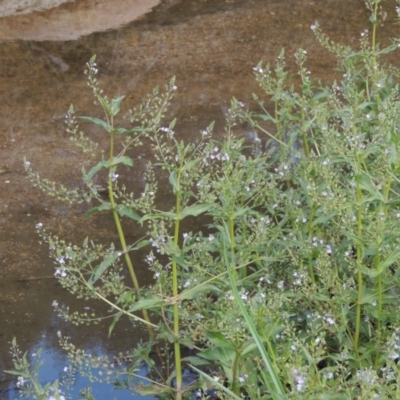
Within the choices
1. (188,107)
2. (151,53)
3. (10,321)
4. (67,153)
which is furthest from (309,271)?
(151,53)

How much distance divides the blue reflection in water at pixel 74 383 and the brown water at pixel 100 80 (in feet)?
0.24

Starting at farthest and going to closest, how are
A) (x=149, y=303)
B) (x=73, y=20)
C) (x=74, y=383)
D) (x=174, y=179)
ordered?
(x=73, y=20) < (x=74, y=383) < (x=174, y=179) < (x=149, y=303)

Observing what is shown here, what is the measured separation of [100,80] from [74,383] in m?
3.90

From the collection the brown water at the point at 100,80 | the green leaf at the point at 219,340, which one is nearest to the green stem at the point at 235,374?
the green leaf at the point at 219,340

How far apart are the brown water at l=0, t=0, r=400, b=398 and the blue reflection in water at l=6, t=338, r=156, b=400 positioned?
7 cm

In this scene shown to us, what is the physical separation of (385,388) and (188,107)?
14.4 ft

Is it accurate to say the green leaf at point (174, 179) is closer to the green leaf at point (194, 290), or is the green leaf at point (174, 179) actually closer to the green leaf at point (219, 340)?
the green leaf at point (194, 290)

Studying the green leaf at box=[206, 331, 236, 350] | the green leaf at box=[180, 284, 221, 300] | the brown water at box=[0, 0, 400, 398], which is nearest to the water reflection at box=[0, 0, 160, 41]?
the brown water at box=[0, 0, 400, 398]

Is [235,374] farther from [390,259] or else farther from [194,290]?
[390,259]

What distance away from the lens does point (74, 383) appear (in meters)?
3.89

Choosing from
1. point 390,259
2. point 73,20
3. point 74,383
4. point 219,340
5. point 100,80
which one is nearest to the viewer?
point 219,340

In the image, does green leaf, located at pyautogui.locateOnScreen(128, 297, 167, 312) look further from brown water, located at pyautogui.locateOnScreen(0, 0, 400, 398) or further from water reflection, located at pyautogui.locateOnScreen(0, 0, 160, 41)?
water reflection, located at pyautogui.locateOnScreen(0, 0, 160, 41)

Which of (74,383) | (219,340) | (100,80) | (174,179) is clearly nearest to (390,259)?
(219,340)

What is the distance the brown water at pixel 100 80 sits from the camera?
15.4 ft
